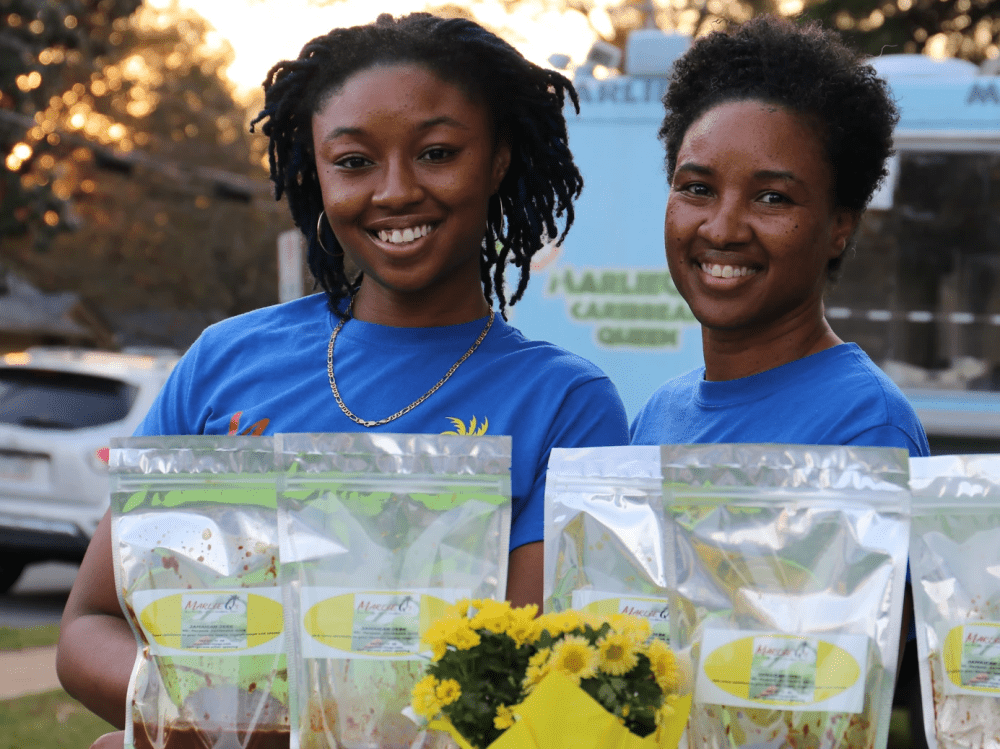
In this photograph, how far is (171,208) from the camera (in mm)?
29031

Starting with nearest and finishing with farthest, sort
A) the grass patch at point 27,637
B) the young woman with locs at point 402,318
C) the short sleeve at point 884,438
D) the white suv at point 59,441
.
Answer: the short sleeve at point 884,438 < the young woman with locs at point 402,318 < the grass patch at point 27,637 < the white suv at point 59,441

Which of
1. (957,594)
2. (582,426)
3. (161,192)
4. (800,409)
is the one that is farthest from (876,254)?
(161,192)

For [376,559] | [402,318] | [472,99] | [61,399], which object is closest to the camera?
[376,559]

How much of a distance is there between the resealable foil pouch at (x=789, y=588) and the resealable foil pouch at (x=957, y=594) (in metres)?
0.04

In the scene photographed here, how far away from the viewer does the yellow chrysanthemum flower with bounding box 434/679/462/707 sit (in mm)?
1170

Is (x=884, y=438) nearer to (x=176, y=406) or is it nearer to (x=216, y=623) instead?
(x=216, y=623)

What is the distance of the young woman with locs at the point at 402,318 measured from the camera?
5.60 ft

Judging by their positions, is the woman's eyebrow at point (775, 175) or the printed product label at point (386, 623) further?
the woman's eyebrow at point (775, 175)

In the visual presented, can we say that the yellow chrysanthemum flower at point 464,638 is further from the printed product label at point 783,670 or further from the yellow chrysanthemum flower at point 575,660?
the printed product label at point 783,670

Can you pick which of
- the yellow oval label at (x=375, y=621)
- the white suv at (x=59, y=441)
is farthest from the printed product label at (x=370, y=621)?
the white suv at (x=59, y=441)

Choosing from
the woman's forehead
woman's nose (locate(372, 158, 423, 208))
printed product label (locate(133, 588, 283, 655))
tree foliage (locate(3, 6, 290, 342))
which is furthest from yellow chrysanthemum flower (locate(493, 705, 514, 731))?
tree foliage (locate(3, 6, 290, 342))

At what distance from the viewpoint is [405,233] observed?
5.90 feet

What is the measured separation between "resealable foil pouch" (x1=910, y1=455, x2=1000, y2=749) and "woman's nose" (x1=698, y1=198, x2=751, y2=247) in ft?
1.87

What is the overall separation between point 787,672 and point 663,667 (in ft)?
0.50
